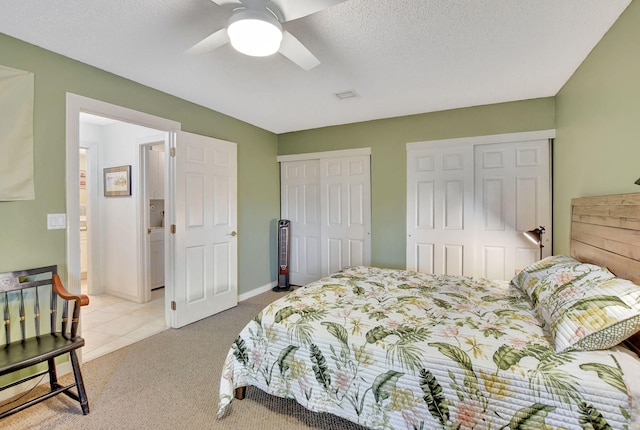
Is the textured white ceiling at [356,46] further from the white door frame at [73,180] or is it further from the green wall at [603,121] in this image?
the white door frame at [73,180]

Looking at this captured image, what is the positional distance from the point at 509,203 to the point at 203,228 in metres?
3.49

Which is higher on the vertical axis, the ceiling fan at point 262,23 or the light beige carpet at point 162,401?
the ceiling fan at point 262,23

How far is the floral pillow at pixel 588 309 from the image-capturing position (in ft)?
4.23

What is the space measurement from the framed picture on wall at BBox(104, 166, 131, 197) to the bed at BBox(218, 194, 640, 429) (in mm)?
3212

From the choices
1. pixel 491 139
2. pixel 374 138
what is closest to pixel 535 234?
pixel 491 139

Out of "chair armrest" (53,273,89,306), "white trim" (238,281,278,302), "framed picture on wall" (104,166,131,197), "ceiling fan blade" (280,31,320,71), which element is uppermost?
"ceiling fan blade" (280,31,320,71)

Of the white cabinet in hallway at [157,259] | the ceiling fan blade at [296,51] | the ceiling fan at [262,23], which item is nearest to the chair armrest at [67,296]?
the ceiling fan at [262,23]

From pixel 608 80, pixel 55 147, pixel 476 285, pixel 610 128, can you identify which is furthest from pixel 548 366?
pixel 55 147

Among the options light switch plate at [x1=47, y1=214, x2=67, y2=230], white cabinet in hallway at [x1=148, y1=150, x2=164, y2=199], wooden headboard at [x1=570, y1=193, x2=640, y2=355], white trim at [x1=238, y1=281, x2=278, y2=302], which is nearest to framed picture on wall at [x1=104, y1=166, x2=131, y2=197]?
white cabinet in hallway at [x1=148, y1=150, x2=164, y2=199]

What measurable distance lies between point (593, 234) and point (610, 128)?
0.72 meters

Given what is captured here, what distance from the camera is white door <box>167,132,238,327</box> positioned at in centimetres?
313

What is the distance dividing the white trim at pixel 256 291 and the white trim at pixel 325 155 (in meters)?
1.96

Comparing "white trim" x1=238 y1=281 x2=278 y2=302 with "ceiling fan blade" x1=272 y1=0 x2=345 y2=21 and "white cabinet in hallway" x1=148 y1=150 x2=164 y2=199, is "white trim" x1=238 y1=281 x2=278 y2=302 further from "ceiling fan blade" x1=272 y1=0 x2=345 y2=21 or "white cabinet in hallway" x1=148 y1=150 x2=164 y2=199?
"ceiling fan blade" x1=272 y1=0 x2=345 y2=21

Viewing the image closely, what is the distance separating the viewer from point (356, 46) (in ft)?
7.05
